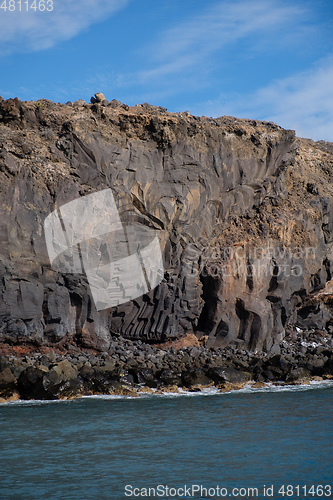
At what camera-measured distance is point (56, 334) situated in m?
23.6

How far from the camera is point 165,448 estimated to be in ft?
45.1

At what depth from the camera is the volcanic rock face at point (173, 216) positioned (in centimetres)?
2339

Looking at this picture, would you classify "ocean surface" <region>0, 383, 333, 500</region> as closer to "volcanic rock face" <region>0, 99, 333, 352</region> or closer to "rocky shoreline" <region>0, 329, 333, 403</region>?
"rocky shoreline" <region>0, 329, 333, 403</region>

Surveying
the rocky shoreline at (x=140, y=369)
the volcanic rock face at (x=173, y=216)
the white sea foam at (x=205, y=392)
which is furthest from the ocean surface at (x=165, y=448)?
the volcanic rock face at (x=173, y=216)

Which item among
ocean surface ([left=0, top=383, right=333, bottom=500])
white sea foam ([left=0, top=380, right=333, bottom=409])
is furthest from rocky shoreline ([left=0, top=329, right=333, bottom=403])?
ocean surface ([left=0, top=383, right=333, bottom=500])

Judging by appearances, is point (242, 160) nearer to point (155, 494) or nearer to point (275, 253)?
point (275, 253)

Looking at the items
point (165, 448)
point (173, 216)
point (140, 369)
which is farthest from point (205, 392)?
point (173, 216)

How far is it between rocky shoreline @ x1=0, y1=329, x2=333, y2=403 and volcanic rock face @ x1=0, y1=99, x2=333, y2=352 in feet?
3.06

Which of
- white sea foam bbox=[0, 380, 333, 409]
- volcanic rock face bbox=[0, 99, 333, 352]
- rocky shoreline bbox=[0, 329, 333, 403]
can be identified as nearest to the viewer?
white sea foam bbox=[0, 380, 333, 409]

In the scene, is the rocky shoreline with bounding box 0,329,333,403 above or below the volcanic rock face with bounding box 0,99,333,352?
below

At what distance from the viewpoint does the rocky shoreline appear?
19.2 metres

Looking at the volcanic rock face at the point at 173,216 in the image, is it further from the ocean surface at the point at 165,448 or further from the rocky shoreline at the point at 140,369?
the ocean surface at the point at 165,448

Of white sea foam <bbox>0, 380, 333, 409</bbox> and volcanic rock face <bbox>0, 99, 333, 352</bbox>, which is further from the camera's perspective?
volcanic rock face <bbox>0, 99, 333, 352</bbox>

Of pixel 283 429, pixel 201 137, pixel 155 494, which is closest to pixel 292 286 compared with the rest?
pixel 201 137
